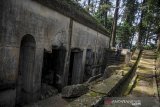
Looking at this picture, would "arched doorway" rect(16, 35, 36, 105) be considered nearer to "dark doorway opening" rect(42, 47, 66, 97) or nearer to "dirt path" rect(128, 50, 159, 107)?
"dark doorway opening" rect(42, 47, 66, 97)

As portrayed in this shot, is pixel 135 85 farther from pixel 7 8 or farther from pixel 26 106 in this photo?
pixel 7 8

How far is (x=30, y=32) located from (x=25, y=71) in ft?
6.04

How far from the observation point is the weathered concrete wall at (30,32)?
708 cm

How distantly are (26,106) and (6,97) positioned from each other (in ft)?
4.52

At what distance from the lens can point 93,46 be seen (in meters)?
17.5

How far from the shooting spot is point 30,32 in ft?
27.1

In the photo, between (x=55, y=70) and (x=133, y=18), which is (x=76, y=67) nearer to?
(x=55, y=70)

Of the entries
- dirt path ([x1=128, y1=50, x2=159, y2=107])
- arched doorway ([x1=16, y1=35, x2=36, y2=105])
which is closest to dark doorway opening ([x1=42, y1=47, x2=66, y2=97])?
arched doorway ([x1=16, y1=35, x2=36, y2=105])

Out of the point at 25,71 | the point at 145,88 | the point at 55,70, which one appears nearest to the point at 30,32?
the point at 25,71

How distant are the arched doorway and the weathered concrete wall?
0.12 m

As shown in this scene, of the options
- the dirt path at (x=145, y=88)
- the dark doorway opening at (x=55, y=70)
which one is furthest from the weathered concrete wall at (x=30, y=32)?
the dirt path at (x=145, y=88)

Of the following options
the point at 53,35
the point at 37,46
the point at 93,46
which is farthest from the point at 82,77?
the point at 37,46

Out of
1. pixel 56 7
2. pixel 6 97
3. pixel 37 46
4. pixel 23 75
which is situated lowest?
pixel 6 97

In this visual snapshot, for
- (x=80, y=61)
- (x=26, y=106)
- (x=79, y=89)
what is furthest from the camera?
(x=80, y=61)
